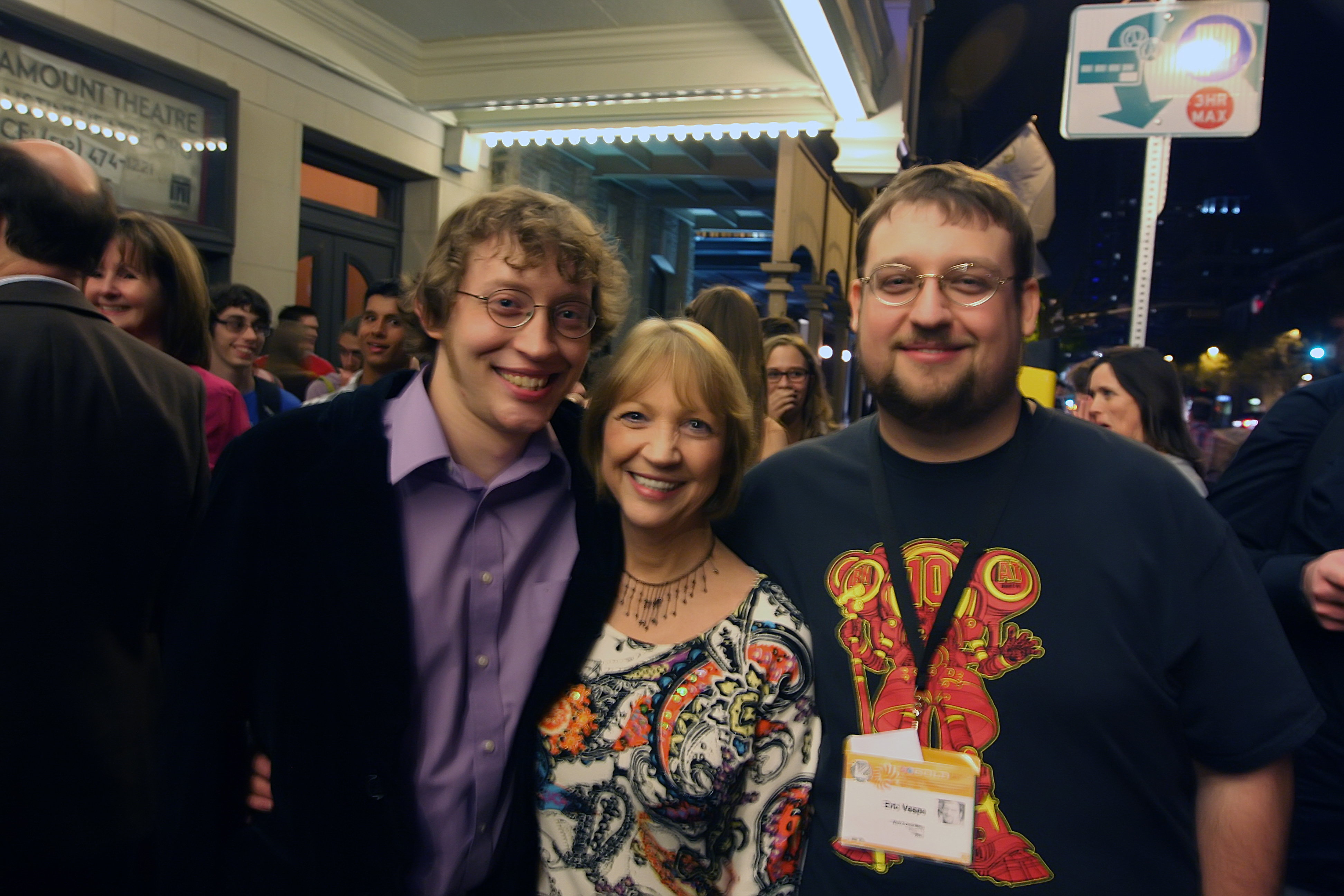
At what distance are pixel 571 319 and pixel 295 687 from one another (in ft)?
2.73

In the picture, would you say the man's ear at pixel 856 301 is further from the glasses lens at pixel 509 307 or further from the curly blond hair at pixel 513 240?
the glasses lens at pixel 509 307

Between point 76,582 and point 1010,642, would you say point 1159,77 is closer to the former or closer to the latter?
point 1010,642

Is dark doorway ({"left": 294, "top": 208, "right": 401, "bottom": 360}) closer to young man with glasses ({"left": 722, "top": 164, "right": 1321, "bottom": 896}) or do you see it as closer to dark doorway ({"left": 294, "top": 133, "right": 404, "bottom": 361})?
dark doorway ({"left": 294, "top": 133, "right": 404, "bottom": 361})

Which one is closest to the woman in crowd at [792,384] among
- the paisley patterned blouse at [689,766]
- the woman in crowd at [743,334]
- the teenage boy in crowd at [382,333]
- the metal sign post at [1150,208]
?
the woman in crowd at [743,334]

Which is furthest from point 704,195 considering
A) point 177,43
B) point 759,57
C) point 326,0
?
point 177,43

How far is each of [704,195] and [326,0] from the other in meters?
5.31

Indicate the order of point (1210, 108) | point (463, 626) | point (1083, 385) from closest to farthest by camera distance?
point (463, 626) < point (1210, 108) < point (1083, 385)

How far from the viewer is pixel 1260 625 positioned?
141cm

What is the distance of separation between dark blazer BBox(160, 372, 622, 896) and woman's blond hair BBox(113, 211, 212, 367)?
1.43 metres

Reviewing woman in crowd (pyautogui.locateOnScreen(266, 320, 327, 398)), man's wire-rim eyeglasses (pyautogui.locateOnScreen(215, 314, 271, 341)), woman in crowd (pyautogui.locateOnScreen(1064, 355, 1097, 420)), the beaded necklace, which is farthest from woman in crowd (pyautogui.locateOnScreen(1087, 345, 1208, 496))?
woman in crowd (pyautogui.locateOnScreen(266, 320, 327, 398))

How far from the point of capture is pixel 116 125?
469 centimetres

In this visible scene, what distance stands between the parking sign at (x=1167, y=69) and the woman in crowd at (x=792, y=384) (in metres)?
1.45

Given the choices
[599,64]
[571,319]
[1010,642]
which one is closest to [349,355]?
[599,64]

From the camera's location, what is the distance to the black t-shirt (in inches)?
54.2
